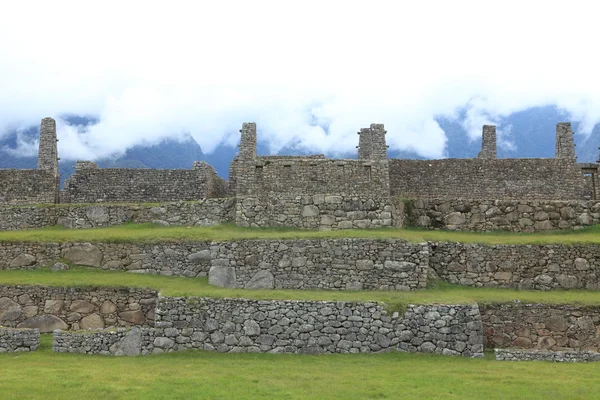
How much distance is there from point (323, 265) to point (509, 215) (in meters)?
9.00

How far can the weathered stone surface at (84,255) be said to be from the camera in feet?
77.0

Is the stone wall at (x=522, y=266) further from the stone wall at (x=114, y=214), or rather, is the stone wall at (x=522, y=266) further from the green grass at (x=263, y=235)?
the stone wall at (x=114, y=214)

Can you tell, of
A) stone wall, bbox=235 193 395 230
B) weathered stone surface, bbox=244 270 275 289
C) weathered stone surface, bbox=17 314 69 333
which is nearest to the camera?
weathered stone surface, bbox=17 314 69 333

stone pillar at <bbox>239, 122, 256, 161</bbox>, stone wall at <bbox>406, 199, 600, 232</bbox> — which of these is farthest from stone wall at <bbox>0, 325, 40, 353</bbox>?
stone wall at <bbox>406, 199, 600, 232</bbox>

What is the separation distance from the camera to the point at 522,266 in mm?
22375

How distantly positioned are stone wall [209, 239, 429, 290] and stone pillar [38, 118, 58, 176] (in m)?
14.2

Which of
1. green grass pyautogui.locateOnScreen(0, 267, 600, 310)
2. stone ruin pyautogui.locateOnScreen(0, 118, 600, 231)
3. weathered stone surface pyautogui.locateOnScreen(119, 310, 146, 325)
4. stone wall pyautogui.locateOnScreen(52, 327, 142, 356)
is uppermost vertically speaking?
stone ruin pyautogui.locateOnScreen(0, 118, 600, 231)

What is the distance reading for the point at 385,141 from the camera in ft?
96.3

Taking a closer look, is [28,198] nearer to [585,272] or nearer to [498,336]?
[498,336]

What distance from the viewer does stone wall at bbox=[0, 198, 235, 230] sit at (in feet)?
86.3

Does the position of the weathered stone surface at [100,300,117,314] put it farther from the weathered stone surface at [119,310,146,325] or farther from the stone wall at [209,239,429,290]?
the stone wall at [209,239,429,290]

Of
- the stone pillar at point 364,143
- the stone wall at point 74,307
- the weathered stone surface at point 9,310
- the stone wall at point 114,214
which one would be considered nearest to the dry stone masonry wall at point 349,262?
the stone wall at point 74,307

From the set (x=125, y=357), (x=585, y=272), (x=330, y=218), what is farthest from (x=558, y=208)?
(x=125, y=357)

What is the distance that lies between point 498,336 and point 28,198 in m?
22.6
